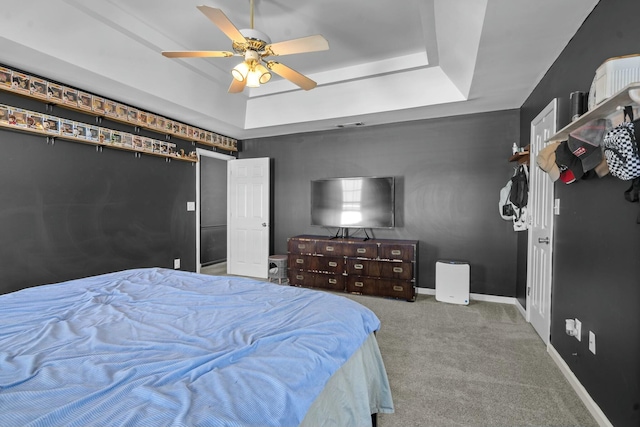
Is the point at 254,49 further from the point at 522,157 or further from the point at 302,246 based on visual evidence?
the point at 522,157

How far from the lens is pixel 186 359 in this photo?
106 cm

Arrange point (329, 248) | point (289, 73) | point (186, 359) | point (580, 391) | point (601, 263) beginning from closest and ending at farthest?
point (186, 359) → point (601, 263) → point (580, 391) → point (289, 73) → point (329, 248)

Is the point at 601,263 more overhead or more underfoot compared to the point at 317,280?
more overhead

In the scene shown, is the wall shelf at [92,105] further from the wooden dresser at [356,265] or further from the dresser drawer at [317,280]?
the dresser drawer at [317,280]

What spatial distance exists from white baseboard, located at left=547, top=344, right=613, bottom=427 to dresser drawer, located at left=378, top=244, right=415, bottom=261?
5.41 ft

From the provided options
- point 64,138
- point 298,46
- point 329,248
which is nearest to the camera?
point 298,46

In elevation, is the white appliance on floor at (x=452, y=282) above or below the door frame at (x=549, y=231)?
below

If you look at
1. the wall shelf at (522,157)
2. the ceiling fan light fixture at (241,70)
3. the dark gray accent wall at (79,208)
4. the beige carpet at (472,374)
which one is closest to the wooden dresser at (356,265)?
the beige carpet at (472,374)

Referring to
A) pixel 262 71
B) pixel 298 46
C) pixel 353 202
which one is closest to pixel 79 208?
pixel 262 71

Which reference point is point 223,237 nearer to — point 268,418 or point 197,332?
point 197,332

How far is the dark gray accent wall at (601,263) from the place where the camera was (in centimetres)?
147

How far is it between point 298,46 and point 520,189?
2800 mm

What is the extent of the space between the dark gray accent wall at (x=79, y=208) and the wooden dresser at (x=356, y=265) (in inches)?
72.0

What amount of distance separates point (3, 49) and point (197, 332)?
2.90 metres
